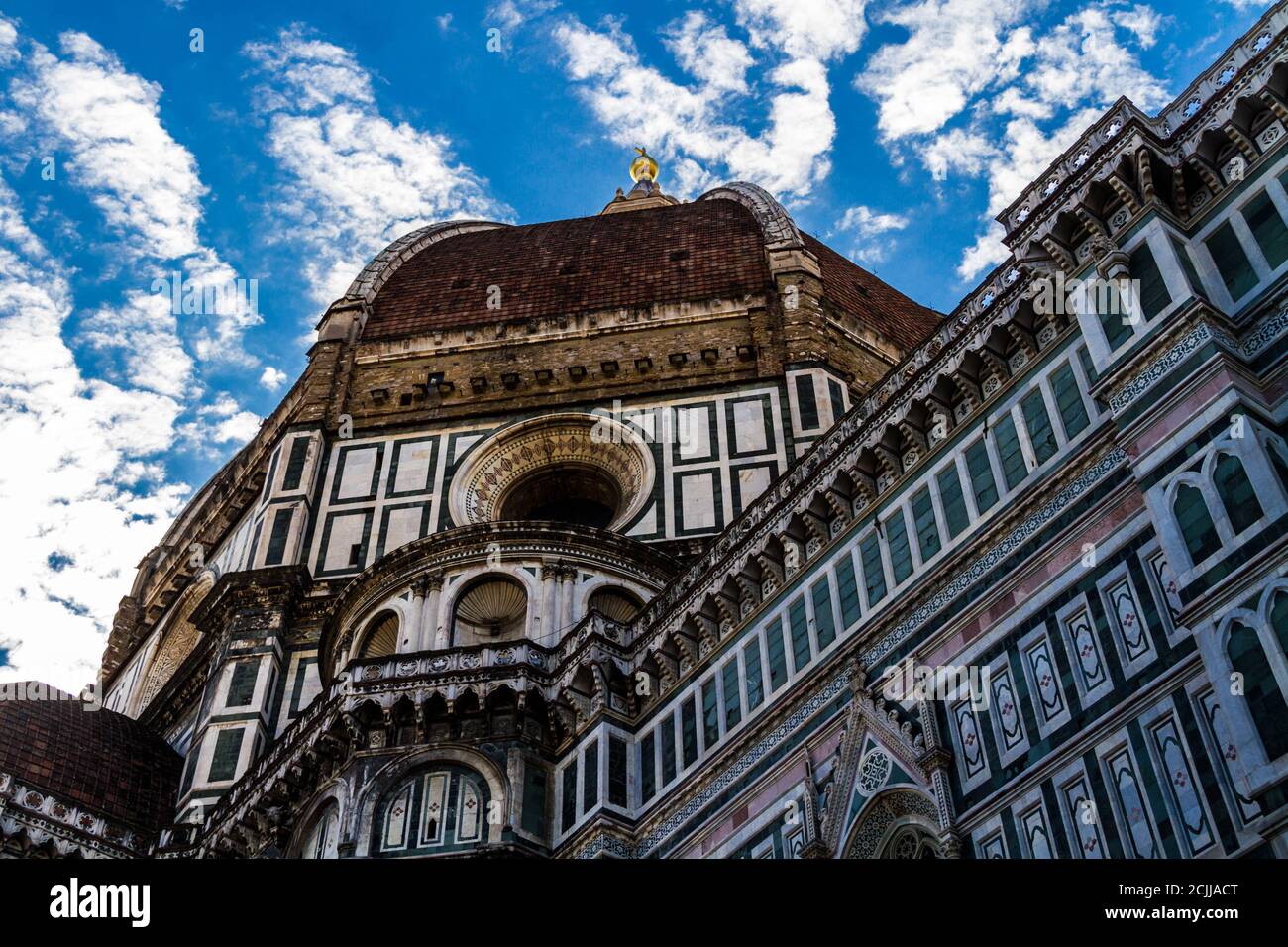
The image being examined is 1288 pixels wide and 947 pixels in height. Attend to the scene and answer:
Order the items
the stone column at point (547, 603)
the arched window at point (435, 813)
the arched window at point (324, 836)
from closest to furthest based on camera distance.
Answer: the arched window at point (435, 813), the arched window at point (324, 836), the stone column at point (547, 603)

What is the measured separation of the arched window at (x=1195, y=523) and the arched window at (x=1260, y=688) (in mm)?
999

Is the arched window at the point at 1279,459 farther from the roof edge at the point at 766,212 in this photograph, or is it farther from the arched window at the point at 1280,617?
the roof edge at the point at 766,212

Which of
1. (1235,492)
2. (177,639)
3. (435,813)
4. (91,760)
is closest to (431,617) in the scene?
(435,813)

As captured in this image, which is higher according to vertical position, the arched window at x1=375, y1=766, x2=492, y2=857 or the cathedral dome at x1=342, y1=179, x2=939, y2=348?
the cathedral dome at x1=342, y1=179, x2=939, y2=348

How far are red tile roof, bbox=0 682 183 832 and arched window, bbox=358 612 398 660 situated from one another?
6.71m

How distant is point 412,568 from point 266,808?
4876mm

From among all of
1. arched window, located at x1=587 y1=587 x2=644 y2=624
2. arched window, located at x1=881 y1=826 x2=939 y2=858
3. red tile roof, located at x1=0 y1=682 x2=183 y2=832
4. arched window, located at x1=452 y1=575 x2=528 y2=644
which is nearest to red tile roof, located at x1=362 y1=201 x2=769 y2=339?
red tile roof, located at x1=0 y1=682 x2=183 y2=832

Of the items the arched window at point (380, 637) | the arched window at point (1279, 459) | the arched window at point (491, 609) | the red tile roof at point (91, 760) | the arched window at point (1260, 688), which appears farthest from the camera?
the red tile roof at point (91, 760)

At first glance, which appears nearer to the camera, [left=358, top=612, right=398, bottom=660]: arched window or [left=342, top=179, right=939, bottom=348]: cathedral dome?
→ [left=358, top=612, right=398, bottom=660]: arched window

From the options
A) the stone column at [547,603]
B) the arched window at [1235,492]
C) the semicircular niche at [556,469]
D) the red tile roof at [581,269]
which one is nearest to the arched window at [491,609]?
the stone column at [547,603]

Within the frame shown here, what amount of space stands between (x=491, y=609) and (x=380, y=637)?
2.11 metres

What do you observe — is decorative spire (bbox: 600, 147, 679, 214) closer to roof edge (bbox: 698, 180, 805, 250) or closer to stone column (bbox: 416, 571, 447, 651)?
roof edge (bbox: 698, 180, 805, 250)

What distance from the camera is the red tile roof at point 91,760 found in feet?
105

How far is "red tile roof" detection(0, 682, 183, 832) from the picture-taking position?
32.1 m
